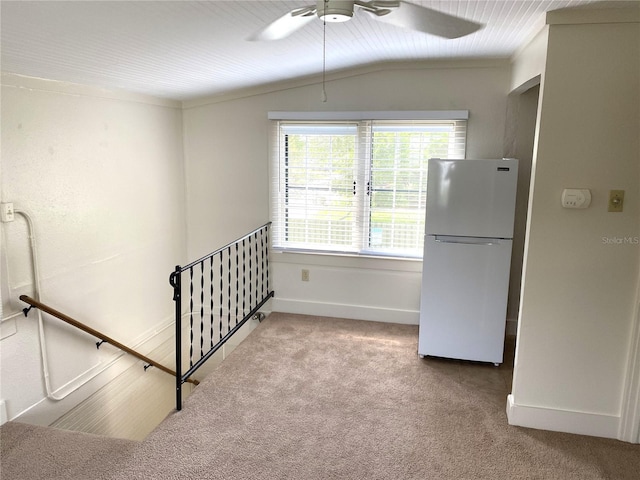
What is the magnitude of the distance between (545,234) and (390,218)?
1.60 m

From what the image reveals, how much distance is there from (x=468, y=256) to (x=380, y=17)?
1.65m

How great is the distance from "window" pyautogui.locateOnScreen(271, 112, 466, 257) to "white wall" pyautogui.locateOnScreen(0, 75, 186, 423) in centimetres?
106

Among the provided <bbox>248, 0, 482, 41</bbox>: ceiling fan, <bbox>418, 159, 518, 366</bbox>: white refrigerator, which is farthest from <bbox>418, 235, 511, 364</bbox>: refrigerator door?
<bbox>248, 0, 482, 41</bbox>: ceiling fan

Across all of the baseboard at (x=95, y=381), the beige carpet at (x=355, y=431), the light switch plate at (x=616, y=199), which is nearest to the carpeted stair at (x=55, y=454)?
the beige carpet at (x=355, y=431)

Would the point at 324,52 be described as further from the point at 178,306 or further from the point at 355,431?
the point at 355,431

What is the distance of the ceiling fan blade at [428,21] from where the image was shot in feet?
7.02

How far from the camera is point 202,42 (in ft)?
7.97

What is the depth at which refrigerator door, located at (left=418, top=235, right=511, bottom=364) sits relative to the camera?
310 cm

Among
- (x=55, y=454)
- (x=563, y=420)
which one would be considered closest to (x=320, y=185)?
(x=563, y=420)

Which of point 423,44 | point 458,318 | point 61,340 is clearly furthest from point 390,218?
point 61,340

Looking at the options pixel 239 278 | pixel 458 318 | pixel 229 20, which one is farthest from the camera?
A: pixel 239 278

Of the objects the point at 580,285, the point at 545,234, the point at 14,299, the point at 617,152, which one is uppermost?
the point at 617,152

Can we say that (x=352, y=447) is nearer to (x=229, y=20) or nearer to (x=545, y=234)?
(x=545, y=234)

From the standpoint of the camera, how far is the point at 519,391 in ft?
8.45
